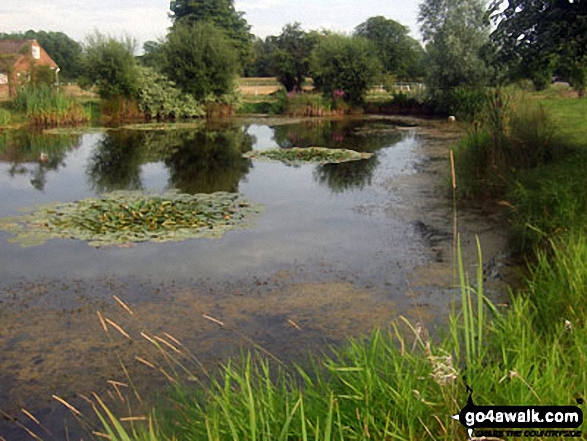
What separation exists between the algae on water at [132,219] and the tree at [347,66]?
23.7 m

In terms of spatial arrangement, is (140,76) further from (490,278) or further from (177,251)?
(490,278)

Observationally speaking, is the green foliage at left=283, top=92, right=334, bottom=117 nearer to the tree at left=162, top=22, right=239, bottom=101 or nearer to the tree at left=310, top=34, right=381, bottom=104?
the tree at left=310, top=34, right=381, bottom=104

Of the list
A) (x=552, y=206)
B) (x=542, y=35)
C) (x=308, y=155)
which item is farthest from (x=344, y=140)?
(x=552, y=206)

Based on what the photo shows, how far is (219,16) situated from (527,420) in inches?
2166

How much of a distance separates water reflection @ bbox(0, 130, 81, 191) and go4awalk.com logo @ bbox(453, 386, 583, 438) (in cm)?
1111

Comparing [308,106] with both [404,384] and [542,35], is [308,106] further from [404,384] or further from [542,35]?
[404,384]

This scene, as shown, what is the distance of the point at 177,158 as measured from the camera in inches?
632

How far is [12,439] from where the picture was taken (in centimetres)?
351

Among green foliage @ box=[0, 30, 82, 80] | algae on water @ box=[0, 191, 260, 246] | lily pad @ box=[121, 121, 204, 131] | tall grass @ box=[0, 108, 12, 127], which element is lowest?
algae on water @ box=[0, 191, 260, 246]

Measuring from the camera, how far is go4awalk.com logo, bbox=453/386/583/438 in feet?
7.06

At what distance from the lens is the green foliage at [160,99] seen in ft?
95.9

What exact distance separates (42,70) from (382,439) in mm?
27571

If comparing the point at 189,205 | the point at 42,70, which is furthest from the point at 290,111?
the point at 189,205

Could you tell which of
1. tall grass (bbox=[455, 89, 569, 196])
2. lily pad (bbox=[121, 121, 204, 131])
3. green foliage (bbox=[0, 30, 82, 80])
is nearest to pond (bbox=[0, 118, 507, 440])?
tall grass (bbox=[455, 89, 569, 196])
